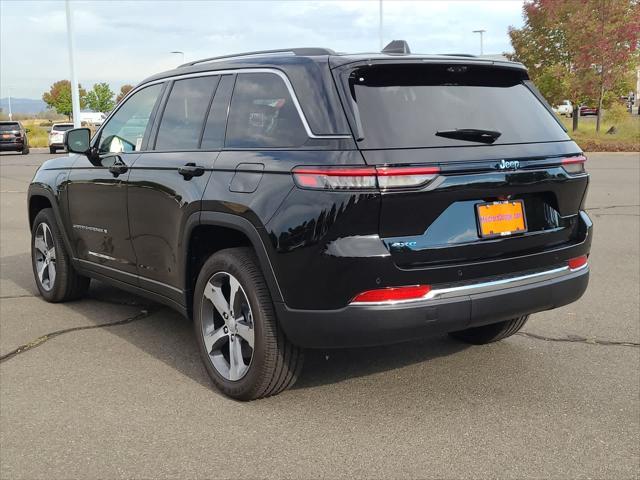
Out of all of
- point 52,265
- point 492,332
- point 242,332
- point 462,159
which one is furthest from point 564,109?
point 242,332

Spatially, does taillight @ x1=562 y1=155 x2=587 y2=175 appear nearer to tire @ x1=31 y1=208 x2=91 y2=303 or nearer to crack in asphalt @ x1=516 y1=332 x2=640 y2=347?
crack in asphalt @ x1=516 y1=332 x2=640 y2=347

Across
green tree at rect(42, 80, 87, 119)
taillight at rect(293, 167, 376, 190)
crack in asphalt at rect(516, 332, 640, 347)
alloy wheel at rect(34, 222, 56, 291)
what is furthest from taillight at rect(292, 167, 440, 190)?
green tree at rect(42, 80, 87, 119)

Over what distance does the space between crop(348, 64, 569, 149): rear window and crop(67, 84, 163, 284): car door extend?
1.92 meters

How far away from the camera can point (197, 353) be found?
4.76m

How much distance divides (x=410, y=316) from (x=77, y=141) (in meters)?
3.19

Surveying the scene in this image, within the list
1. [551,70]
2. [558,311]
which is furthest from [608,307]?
[551,70]

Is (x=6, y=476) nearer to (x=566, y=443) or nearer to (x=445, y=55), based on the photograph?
(x=566, y=443)

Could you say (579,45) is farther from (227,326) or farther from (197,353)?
(227,326)

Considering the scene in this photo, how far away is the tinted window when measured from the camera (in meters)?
4.12

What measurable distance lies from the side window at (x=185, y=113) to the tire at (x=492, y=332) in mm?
2133

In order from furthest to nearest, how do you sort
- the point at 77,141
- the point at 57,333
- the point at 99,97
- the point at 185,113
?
1. the point at 99,97
2. the point at 77,141
3. the point at 57,333
4. the point at 185,113

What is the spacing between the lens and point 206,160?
4086 mm

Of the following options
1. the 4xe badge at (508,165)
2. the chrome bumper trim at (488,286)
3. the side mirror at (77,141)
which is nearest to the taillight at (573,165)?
the 4xe badge at (508,165)

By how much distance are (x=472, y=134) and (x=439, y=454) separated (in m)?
1.54
